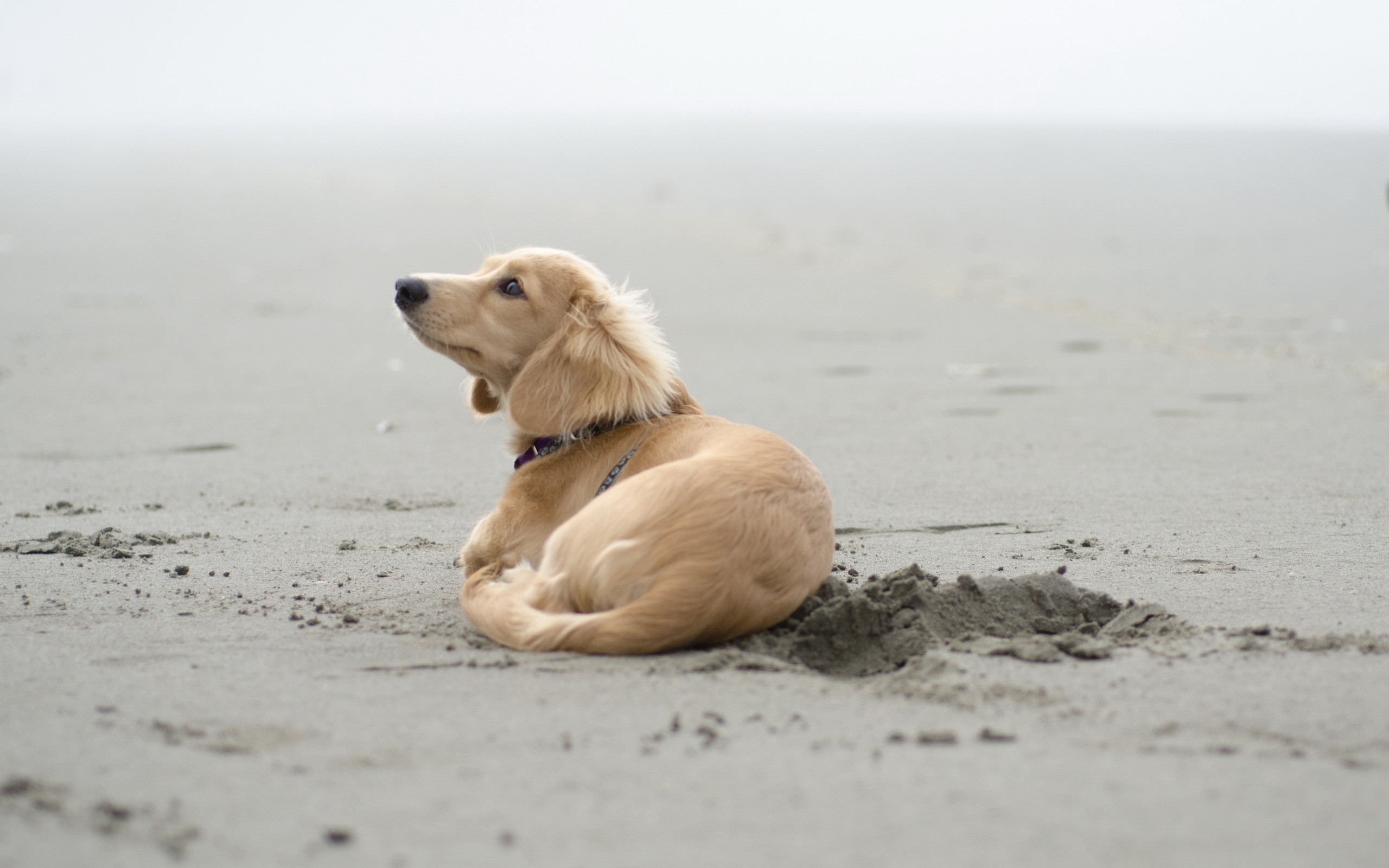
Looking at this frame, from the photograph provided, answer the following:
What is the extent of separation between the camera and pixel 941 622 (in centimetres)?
341

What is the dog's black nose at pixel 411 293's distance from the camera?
13.1ft

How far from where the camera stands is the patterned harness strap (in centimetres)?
378

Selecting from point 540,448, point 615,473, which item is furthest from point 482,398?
point 615,473

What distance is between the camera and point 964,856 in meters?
2.12

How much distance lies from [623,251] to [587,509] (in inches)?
453

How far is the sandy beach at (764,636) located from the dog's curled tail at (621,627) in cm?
7

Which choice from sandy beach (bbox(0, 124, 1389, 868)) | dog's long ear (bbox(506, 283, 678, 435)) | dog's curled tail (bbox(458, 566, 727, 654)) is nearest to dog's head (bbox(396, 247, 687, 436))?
dog's long ear (bbox(506, 283, 678, 435))

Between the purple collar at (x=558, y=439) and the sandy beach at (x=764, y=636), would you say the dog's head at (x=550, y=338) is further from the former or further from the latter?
the sandy beach at (x=764, y=636)

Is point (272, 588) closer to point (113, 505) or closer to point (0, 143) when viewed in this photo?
point (113, 505)

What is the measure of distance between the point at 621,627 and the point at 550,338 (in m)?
1.27

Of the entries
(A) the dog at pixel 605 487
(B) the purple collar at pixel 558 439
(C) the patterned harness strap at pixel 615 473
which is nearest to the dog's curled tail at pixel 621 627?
(A) the dog at pixel 605 487

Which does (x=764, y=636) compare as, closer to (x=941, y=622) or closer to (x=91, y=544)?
(x=941, y=622)

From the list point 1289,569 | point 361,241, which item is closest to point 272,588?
point 1289,569

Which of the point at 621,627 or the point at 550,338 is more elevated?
the point at 550,338
